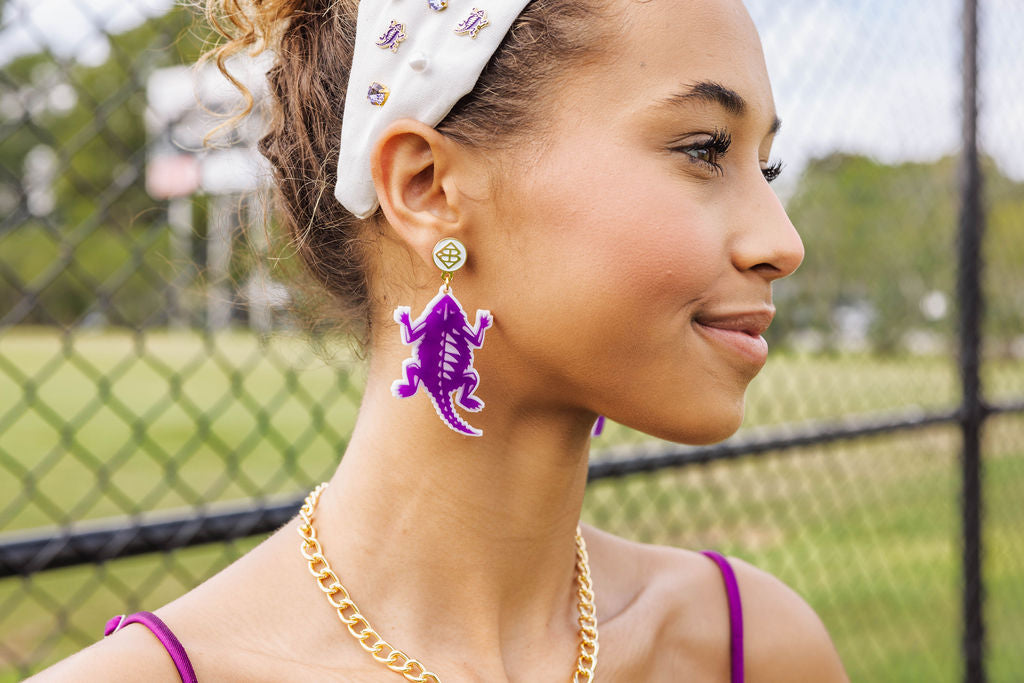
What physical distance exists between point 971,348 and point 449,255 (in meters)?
2.87

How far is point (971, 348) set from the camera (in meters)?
3.46

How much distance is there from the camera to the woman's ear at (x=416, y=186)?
3.99ft

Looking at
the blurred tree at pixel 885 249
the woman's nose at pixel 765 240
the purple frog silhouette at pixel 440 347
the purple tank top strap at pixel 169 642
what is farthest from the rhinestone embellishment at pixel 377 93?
the blurred tree at pixel 885 249

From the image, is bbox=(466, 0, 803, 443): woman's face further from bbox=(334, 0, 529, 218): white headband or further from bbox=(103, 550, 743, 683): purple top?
bbox=(103, 550, 743, 683): purple top

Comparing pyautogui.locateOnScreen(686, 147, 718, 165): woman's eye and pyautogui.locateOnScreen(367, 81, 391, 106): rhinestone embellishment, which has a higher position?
pyautogui.locateOnScreen(686, 147, 718, 165): woman's eye

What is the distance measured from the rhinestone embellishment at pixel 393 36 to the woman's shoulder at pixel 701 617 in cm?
84

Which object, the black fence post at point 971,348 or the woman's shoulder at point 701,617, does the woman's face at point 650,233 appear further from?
the black fence post at point 971,348

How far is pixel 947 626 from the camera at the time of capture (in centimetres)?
444

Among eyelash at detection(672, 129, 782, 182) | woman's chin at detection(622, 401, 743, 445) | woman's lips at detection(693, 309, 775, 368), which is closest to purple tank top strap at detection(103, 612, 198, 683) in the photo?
woman's chin at detection(622, 401, 743, 445)

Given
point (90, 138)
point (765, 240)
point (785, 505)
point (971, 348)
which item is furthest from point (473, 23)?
point (785, 505)

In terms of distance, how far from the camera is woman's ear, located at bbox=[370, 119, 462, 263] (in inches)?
47.9

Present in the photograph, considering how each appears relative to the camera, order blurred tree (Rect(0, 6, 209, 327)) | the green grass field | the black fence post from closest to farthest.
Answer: blurred tree (Rect(0, 6, 209, 327))
the green grass field
the black fence post

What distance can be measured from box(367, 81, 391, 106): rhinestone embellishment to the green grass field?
932 millimetres

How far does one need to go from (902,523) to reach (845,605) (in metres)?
1.51
